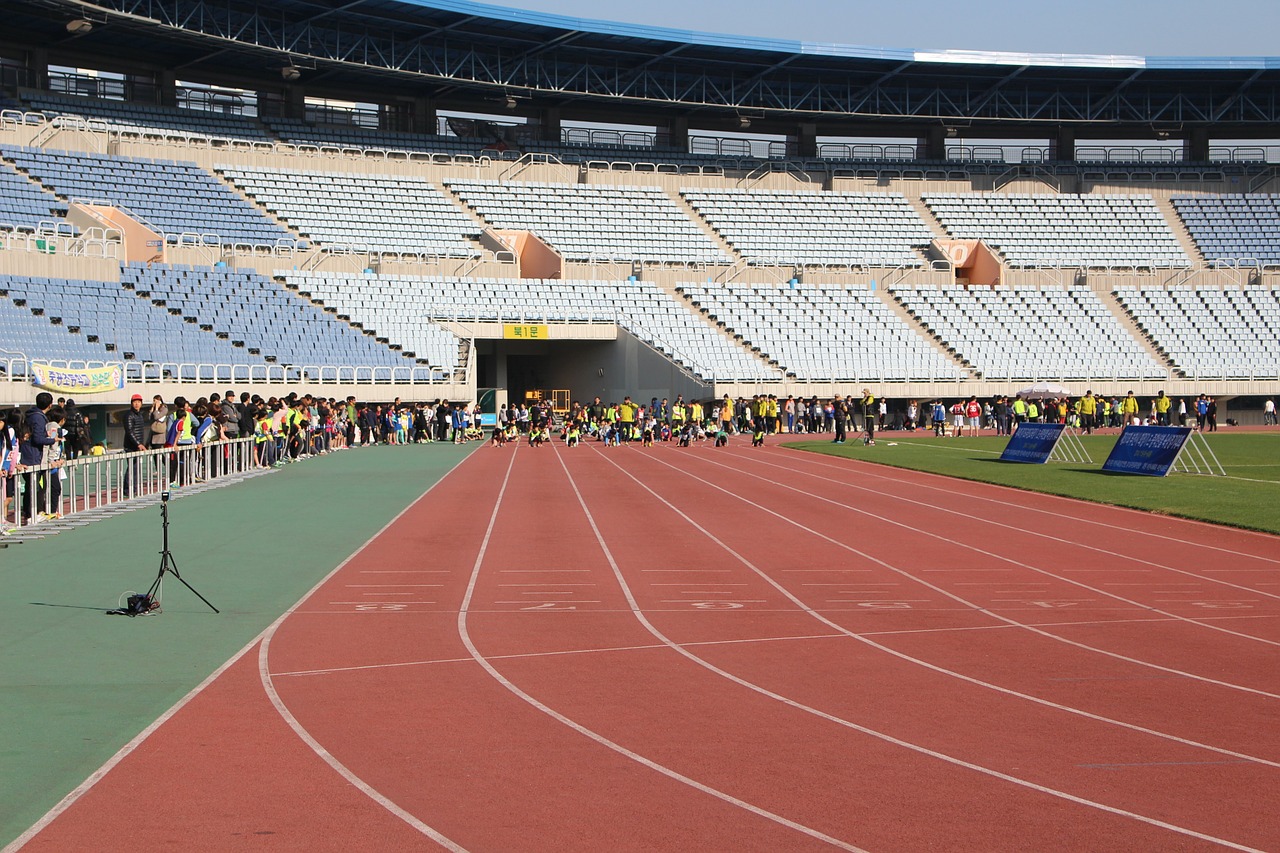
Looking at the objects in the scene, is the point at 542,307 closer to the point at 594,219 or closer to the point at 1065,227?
the point at 594,219

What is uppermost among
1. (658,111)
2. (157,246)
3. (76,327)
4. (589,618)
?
(658,111)

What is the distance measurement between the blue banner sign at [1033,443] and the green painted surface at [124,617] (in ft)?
48.0

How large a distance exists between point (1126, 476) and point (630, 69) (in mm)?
42047

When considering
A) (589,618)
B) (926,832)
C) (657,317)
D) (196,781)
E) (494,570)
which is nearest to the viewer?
(926,832)

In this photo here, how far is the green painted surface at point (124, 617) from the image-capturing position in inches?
251

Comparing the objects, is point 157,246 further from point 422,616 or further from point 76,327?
point 422,616

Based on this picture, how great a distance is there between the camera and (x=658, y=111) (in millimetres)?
65438

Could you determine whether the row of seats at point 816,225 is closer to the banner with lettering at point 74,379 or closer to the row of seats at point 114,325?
the row of seats at point 114,325

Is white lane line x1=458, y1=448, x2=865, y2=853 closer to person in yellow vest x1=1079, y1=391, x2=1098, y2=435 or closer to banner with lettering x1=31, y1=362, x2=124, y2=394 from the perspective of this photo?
banner with lettering x1=31, y1=362, x2=124, y2=394

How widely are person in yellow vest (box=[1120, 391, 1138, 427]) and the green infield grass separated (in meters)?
4.97

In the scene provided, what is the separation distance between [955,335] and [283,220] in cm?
2744

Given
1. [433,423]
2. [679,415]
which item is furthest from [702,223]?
[433,423]

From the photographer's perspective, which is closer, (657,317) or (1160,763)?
(1160,763)

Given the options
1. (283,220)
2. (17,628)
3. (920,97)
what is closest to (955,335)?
(920,97)
